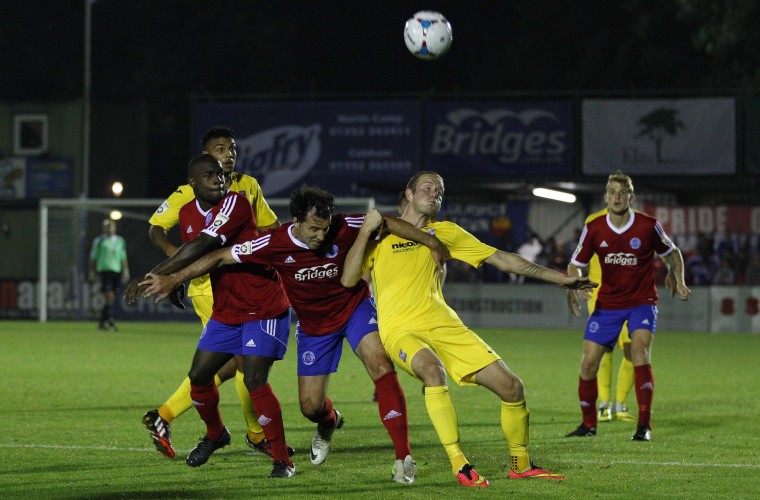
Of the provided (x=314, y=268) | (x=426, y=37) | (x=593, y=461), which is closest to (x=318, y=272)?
(x=314, y=268)

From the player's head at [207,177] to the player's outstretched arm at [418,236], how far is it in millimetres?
1432

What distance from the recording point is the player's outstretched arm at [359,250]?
8.52m

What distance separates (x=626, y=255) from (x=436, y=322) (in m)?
3.49

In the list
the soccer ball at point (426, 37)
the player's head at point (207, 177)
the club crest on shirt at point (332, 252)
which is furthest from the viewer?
the soccer ball at point (426, 37)

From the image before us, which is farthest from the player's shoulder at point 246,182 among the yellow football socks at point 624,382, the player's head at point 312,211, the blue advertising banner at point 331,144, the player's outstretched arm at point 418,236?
the blue advertising banner at point 331,144

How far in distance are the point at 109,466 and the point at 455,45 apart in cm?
5425

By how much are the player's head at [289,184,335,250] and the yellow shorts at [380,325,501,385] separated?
0.79 m

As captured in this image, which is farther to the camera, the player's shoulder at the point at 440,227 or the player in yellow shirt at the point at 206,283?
the player in yellow shirt at the point at 206,283

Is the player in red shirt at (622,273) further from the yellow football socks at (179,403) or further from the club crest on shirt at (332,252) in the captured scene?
the yellow football socks at (179,403)

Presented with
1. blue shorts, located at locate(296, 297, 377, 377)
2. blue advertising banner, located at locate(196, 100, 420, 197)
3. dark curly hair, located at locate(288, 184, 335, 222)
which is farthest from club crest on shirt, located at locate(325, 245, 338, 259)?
blue advertising banner, located at locate(196, 100, 420, 197)

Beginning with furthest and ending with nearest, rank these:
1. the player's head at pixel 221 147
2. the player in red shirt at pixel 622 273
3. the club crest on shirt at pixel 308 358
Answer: the player in red shirt at pixel 622 273 < the player's head at pixel 221 147 < the club crest on shirt at pixel 308 358

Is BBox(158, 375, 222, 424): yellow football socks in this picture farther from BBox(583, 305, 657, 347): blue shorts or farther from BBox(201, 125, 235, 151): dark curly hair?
BBox(583, 305, 657, 347): blue shorts

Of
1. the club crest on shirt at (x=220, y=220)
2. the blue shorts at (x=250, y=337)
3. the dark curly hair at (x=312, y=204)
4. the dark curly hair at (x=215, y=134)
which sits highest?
the dark curly hair at (x=215, y=134)

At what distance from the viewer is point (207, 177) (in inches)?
371
